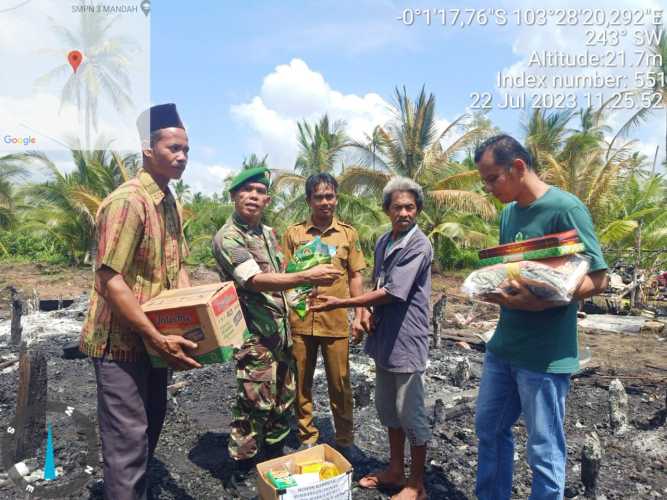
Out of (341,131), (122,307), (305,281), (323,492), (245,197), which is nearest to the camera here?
(122,307)

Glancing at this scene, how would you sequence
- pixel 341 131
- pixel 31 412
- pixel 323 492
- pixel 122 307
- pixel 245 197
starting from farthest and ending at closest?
pixel 341 131 < pixel 31 412 < pixel 245 197 < pixel 323 492 < pixel 122 307

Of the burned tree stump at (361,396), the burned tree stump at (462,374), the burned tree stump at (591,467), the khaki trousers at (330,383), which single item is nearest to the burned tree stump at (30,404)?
the khaki trousers at (330,383)

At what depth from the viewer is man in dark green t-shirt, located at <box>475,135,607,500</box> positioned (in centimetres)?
222

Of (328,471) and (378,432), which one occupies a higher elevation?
(328,471)

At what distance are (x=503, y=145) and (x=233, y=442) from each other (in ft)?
8.28

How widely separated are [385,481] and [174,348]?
6.23 ft

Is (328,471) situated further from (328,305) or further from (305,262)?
(305,262)

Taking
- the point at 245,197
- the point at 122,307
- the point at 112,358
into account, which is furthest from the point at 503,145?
the point at 112,358

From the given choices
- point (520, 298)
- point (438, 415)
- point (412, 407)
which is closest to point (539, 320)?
point (520, 298)

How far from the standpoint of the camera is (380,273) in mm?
3254

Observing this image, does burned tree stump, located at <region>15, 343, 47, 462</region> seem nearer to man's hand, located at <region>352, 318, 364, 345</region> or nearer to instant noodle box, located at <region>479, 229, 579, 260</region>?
man's hand, located at <region>352, 318, 364, 345</region>

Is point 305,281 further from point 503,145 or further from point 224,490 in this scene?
point 224,490

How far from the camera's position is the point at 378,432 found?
4309mm

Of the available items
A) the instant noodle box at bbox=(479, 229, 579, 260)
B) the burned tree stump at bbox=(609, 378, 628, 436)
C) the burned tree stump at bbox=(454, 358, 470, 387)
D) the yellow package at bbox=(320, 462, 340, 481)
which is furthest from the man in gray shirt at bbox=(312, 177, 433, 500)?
the burned tree stump at bbox=(454, 358, 470, 387)
